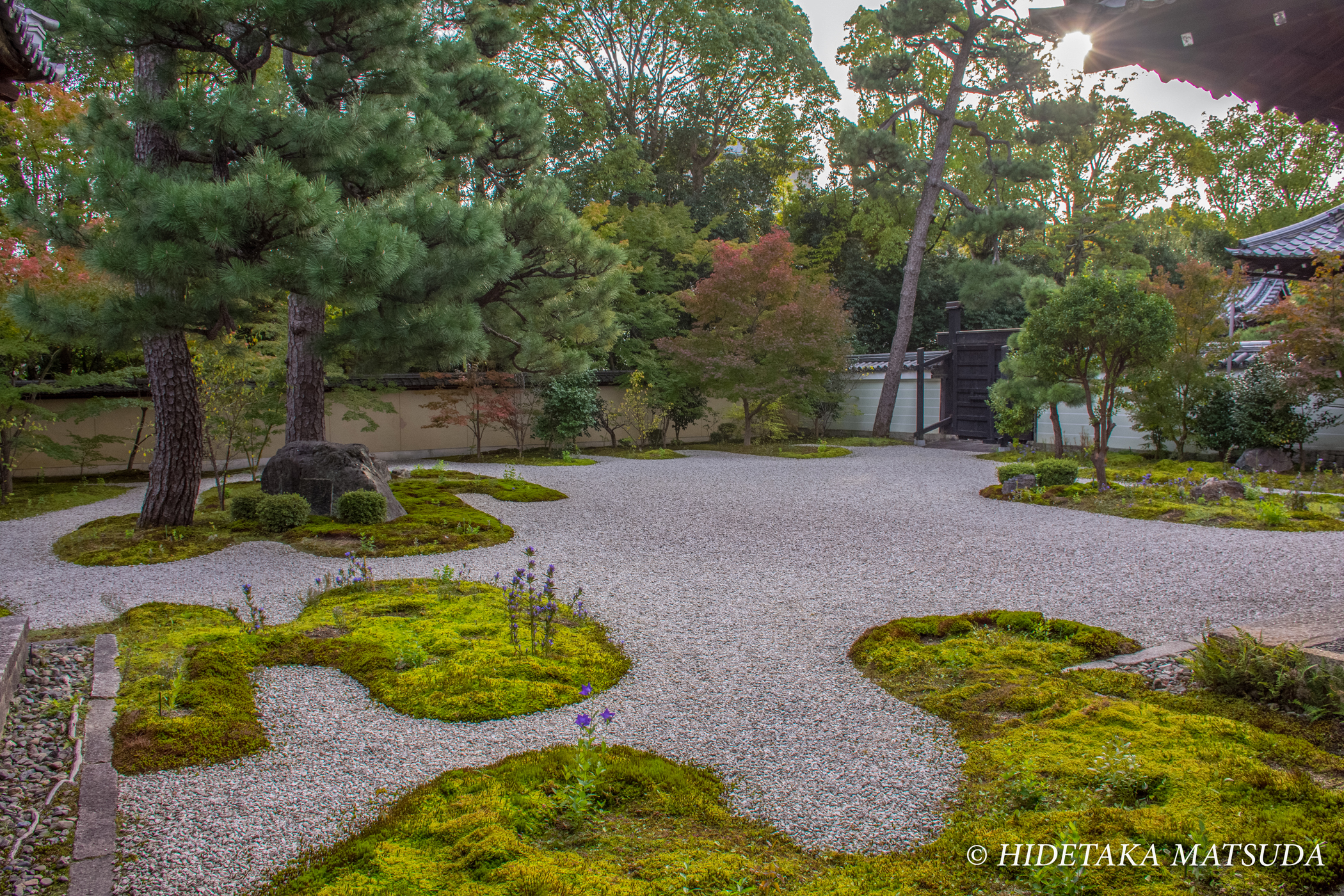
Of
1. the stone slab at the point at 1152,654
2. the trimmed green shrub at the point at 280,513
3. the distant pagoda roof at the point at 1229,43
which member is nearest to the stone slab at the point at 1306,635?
the stone slab at the point at 1152,654

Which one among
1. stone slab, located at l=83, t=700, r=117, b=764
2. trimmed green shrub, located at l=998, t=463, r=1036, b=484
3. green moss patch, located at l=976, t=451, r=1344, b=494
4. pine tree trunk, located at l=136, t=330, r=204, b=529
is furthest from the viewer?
trimmed green shrub, located at l=998, t=463, r=1036, b=484

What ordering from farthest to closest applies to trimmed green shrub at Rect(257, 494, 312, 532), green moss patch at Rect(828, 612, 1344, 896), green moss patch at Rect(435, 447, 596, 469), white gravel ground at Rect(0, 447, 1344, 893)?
green moss patch at Rect(435, 447, 596, 469) → trimmed green shrub at Rect(257, 494, 312, 532) → white gravel ground at Rect(0, 447, 1344, 893) → green moss patch at Rect(828, 612, 1344, 896)

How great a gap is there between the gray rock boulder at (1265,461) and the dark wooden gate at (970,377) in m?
4.46

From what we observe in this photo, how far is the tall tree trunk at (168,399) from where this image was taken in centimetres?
611

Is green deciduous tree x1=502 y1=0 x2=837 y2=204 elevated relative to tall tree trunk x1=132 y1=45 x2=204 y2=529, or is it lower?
elevated

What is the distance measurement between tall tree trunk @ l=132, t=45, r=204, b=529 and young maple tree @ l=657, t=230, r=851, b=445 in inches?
356

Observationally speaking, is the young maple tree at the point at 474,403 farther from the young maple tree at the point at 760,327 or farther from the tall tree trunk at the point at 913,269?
the tall tree trunk at the point at 913,269

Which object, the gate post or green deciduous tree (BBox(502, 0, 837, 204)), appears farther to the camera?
green deciduous tree (BBox(502, 0, 837, 204))

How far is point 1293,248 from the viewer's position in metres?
10.3

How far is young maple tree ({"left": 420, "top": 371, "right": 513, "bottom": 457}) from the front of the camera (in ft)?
40.9

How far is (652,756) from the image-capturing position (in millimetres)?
2555

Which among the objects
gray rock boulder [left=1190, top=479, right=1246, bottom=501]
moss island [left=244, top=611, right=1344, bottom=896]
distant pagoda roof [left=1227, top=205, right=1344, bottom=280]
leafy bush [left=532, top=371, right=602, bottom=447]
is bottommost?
moss island [left=244, top=611, right=1344, bottom=896]

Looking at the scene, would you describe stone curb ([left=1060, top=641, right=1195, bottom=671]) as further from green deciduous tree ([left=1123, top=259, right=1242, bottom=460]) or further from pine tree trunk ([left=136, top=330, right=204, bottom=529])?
green deciduous tree ([left=1123, top=259, right=1242, bottom=460])

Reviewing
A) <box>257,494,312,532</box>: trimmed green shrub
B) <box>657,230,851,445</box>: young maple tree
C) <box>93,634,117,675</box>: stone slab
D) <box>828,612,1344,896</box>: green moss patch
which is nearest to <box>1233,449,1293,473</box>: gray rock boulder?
<box>657,230,851,445</box>: young maple tree
